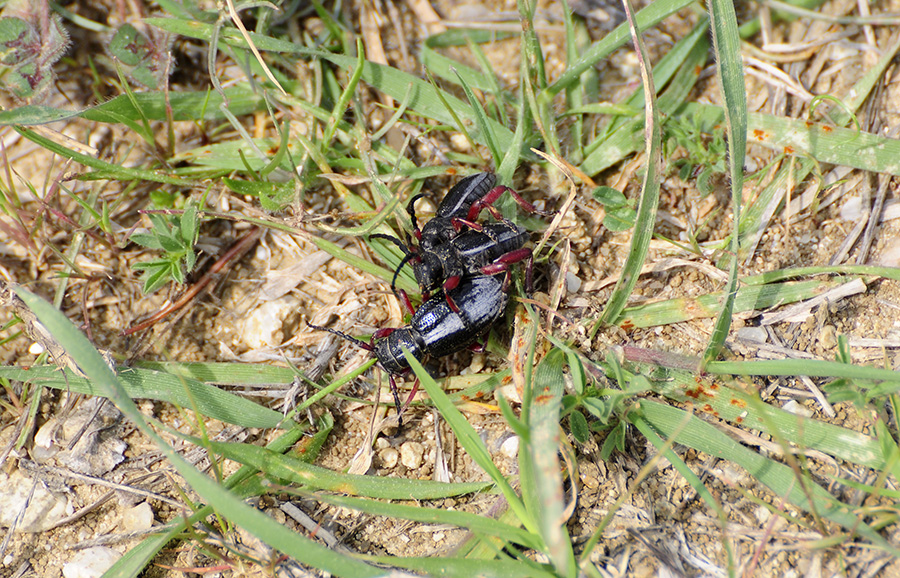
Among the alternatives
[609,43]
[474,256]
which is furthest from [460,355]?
[609,43]

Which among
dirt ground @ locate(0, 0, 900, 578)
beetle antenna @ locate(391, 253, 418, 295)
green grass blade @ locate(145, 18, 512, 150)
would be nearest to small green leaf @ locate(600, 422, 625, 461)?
dirt ground @ locate(0, 0, 900, 578)

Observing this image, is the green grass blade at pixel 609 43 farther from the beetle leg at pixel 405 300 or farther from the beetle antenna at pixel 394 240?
the beetle leg at pixel 405 300

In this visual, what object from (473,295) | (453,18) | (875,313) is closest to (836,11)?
(875,313)

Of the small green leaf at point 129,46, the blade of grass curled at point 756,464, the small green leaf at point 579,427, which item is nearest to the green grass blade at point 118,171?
the small green leaf at point 129,46

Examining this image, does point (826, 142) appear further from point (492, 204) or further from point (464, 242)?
point (464, 242)

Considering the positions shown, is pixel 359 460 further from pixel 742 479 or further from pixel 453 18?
pixel 453 18

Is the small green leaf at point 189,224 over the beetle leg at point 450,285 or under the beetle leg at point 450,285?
over

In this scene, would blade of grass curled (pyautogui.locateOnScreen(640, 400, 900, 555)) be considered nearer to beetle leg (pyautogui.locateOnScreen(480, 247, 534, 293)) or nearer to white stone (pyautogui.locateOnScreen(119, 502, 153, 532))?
beetle leg (pyautogui.locateOnScreen(480, 247, 534, 293))
